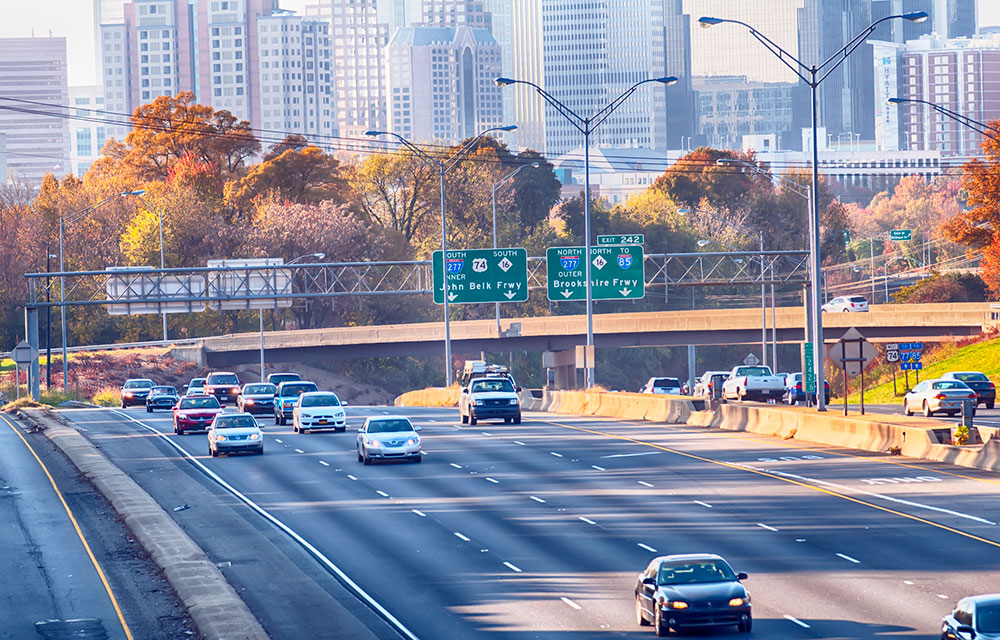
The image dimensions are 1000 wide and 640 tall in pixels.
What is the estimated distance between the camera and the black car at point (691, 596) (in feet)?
66.7

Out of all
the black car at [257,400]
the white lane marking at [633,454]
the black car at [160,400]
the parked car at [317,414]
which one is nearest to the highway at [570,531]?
the white lane marking at [633,454]

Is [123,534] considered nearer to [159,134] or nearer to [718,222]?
[159,134]

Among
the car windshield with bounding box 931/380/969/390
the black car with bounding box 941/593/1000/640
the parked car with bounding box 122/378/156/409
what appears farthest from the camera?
the parked car with bounding box 122/378/156/409

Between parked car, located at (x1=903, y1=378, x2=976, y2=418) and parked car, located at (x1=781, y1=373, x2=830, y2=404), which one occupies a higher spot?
parked car, located at (x1=903, y1=378, x2=976, y2=418)

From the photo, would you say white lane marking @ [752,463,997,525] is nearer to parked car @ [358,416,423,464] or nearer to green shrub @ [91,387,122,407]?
parked car @ [358,416,423,464]

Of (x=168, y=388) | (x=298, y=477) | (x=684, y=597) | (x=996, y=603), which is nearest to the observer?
(x=996, y=603)

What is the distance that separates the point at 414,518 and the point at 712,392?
1334 inches

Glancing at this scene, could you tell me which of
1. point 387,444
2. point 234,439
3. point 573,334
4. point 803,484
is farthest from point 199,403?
point 573,334

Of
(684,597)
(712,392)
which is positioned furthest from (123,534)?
(712,392)

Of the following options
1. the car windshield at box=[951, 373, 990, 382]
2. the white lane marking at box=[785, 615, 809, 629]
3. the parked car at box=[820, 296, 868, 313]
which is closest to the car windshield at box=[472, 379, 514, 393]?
the car windshield at box=[951, 373, 990, 382]

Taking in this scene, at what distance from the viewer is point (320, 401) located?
53.1 meters

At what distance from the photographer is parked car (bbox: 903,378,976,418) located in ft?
163

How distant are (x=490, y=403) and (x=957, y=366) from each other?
2928 cm

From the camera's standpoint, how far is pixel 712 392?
209 feet
